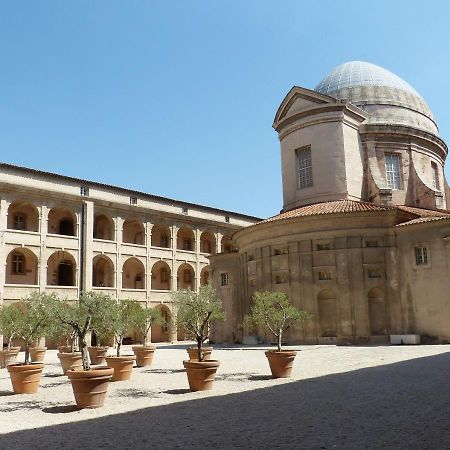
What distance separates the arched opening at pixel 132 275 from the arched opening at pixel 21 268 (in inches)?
329

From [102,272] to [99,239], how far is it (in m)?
4.10

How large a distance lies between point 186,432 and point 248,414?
173 cm

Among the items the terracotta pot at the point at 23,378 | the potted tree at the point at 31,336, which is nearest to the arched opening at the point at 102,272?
the potted tree at the point at 31,336

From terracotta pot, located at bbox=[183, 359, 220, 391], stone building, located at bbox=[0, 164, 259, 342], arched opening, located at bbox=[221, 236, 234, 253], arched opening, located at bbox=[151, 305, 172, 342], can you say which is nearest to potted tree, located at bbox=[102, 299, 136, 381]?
terracotta pot, located at bbox=[183, 359, 220, 391]

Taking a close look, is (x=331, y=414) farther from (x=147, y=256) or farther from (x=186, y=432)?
(x=147, y=256)

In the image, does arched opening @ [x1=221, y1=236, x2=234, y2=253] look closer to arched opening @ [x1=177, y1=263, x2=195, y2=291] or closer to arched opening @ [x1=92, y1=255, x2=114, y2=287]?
arched opening @ [x1=177, y1=263, x2=195, y2=291]

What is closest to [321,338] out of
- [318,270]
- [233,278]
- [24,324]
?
[318,270]

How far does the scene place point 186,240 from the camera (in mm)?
47500

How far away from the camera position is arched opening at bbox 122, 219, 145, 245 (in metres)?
43.6

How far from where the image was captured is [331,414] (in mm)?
9203

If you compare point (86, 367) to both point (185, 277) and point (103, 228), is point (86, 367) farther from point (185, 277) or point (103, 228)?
point (185, 277)

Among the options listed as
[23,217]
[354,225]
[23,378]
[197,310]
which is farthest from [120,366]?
[23,217]

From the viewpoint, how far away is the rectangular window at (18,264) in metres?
36.7

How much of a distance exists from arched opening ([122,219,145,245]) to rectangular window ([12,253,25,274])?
9.11 metres
